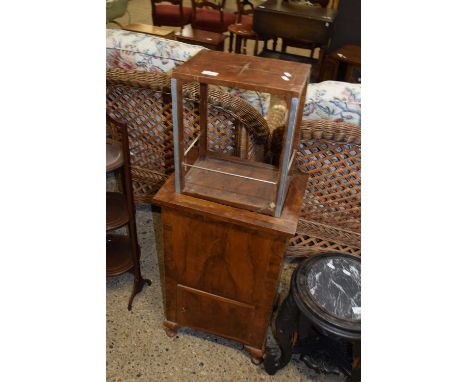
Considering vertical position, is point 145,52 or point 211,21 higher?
point 145,52

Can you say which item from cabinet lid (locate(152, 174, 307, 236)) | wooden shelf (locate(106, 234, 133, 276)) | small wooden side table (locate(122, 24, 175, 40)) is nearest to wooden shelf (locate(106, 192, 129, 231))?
wooden shelf (locate(106, 234, 133, 276))

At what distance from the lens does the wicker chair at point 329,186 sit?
4.72ft

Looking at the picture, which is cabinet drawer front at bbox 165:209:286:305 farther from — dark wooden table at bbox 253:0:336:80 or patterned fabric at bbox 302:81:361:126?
dark wooden table at bbox 253:0:336:80

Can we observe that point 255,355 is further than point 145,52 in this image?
No

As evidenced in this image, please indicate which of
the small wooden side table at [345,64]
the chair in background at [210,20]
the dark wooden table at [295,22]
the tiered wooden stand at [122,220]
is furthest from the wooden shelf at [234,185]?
the chair in background at [210,20]

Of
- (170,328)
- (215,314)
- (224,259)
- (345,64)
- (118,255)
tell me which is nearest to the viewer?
(224,259)

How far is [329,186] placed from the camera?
166cm

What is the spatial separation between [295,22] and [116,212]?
2.90 m

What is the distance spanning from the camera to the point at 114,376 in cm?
139

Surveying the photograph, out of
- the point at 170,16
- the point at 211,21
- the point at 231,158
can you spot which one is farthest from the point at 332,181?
the point at 170,16

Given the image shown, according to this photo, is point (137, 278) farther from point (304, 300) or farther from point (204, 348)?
point (304, 300)

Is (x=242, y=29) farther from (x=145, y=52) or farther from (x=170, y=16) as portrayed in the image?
(x=145, y=52)

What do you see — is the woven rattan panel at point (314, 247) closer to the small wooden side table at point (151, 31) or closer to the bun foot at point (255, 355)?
the bun foot at point (255, 355)

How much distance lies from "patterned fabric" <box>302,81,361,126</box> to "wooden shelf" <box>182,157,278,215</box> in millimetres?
373
